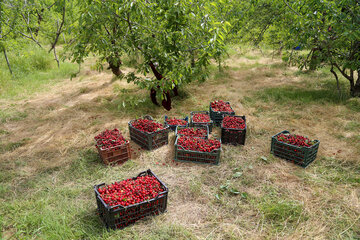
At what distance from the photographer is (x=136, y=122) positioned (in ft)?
17.2

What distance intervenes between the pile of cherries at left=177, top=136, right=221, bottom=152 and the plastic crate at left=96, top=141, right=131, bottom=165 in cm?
103

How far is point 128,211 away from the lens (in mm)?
3033

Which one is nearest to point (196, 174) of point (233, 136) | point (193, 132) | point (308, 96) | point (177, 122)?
point (193, 132)

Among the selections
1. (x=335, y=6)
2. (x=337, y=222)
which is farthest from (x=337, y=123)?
(x=337, y=222)

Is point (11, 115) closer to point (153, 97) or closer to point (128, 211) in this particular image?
point (153, 97)

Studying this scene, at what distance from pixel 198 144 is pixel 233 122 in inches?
46.8

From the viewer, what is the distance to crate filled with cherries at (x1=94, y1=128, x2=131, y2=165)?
436cm

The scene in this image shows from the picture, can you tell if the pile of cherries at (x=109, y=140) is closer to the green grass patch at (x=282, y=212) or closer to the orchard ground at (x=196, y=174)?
the orchard ground at (x=196, y=174)

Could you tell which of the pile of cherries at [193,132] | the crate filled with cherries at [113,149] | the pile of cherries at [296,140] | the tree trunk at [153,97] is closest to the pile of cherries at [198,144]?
the pile of cherries at [193,132]

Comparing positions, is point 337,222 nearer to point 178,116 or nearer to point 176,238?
point 176,238

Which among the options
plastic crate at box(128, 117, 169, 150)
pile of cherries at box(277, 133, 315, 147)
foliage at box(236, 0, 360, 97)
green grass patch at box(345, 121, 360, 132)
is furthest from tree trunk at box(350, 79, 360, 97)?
plastic crate at box(128, 117, 169, 150)

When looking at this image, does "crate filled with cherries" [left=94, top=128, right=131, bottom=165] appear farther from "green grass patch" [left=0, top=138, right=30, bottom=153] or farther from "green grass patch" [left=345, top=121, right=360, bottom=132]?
"green grass patch" [left=345, top=121, right=360, bottom=132]

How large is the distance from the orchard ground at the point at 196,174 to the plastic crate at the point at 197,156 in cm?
14

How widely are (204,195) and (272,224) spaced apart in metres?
1.03
